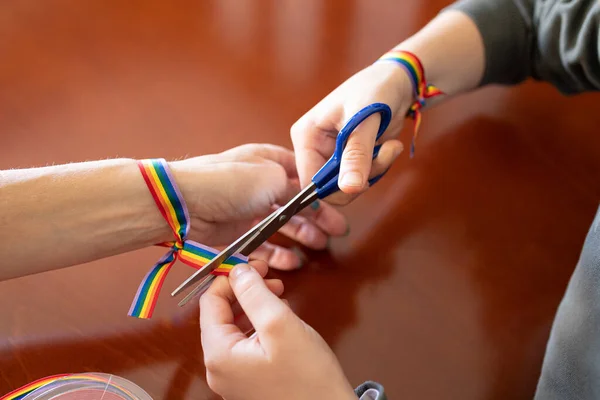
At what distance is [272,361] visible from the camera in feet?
1.37

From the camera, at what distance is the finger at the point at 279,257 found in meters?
0.59

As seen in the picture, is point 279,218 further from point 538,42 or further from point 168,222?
point 538,42

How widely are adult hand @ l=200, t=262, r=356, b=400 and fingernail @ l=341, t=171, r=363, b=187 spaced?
0.12 metres

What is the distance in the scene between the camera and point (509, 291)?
1.93ft

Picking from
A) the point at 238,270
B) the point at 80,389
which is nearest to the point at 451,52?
the point at 238,270

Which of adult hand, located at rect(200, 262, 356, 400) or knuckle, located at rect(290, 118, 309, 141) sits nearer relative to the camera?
adult hand, located at rect(200, 262, 356, 400)

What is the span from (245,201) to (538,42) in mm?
468

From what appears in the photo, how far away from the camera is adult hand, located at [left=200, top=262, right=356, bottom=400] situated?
419mm

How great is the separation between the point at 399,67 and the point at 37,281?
491 mm

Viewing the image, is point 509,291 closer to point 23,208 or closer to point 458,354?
point 458,354

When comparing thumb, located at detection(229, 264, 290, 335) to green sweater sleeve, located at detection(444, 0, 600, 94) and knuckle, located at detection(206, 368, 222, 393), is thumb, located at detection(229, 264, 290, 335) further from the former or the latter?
green sweater sleeve, located at detection(444, 0, 600, 94)

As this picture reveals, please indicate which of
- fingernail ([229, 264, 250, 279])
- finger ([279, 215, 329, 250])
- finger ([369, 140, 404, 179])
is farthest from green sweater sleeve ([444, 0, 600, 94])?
fingernail ([229, 264, 250, 279])

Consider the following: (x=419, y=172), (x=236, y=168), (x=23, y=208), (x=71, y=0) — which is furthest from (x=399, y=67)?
(x=71, y=0)

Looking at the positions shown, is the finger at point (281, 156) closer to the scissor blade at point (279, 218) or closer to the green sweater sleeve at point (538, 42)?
the scissor blade at point (279, 218)
